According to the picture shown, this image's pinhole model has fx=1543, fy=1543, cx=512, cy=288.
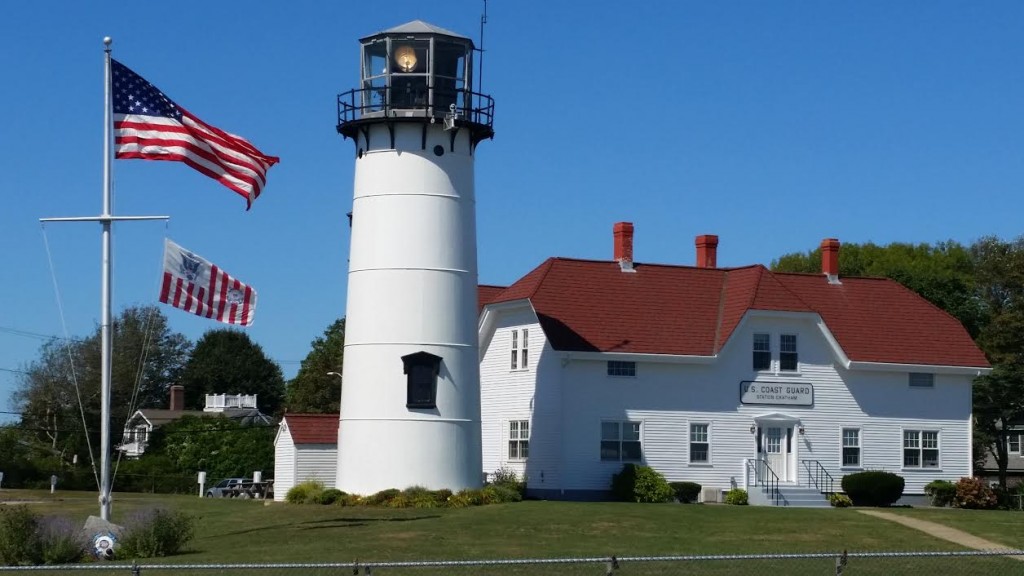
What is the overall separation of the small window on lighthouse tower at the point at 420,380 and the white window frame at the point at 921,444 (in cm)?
1606

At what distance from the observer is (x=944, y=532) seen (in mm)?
34125

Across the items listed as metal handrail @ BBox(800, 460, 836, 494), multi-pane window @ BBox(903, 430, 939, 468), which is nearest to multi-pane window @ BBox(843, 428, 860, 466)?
metal handrail @ BBox(800, 460, 836, 494)

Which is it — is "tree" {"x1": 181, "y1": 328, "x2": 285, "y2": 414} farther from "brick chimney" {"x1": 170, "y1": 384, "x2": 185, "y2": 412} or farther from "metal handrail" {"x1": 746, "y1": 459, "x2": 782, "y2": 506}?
"metal handrail" {"x1": 746, "y1": 459, "x2": 782, "y2": 506}

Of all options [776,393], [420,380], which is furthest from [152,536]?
[776,393]

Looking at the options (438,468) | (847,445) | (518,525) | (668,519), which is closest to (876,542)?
(668,519)

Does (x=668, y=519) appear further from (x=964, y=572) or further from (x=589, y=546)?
(x=964, y=572)

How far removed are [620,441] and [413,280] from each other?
8.32 metres

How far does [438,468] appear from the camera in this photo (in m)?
38.9

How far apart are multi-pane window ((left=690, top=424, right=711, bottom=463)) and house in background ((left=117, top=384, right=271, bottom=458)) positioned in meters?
39.4

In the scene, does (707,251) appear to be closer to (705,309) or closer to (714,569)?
(705,309)

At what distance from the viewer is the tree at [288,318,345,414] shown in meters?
74.8

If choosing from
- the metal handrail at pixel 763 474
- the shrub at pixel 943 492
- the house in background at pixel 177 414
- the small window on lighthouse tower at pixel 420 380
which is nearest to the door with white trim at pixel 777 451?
the metal handrail at pixel 763 474

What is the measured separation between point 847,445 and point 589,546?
1875 centimetres

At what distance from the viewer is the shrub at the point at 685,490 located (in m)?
43.2
